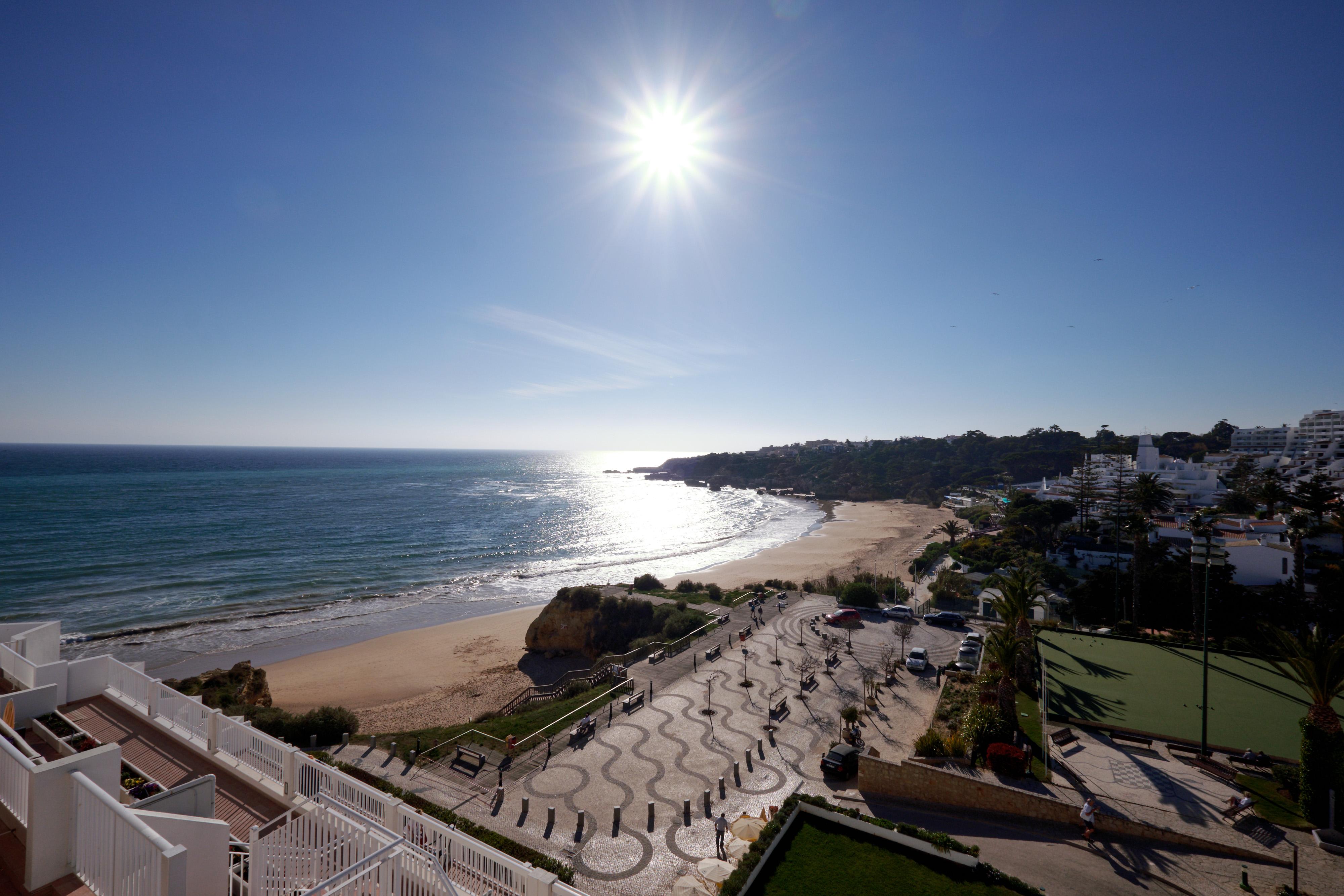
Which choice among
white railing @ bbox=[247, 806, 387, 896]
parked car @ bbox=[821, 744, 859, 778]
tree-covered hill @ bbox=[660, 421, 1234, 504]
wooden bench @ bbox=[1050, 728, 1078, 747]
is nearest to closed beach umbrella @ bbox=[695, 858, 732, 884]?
parked car @ bbox=[821, 744, 859, 778]

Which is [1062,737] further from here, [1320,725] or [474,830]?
[474,830]

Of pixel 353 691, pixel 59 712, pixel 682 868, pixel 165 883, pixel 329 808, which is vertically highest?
pixel 165 883

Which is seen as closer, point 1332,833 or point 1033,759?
point 1332,833

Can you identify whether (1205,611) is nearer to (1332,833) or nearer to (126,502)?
(1332,833)

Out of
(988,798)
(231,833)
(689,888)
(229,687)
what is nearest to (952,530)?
(988,798)

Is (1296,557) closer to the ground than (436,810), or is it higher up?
higher up

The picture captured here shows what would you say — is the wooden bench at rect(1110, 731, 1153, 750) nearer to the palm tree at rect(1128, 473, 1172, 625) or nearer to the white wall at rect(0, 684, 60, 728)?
the palm tree at rect(1128, 473, 1172, 625)

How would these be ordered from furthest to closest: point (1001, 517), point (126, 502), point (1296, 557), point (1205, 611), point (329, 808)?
point (126, 502) < point (1001, 517) < point (1296, 557) < point (1205, 611) < point (329, 808)

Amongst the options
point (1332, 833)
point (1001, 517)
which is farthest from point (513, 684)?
point (1001, 517)

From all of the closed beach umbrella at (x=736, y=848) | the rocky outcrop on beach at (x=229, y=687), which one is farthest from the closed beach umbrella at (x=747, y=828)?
the rocky outcrop on beach at (x=229, y=687)
